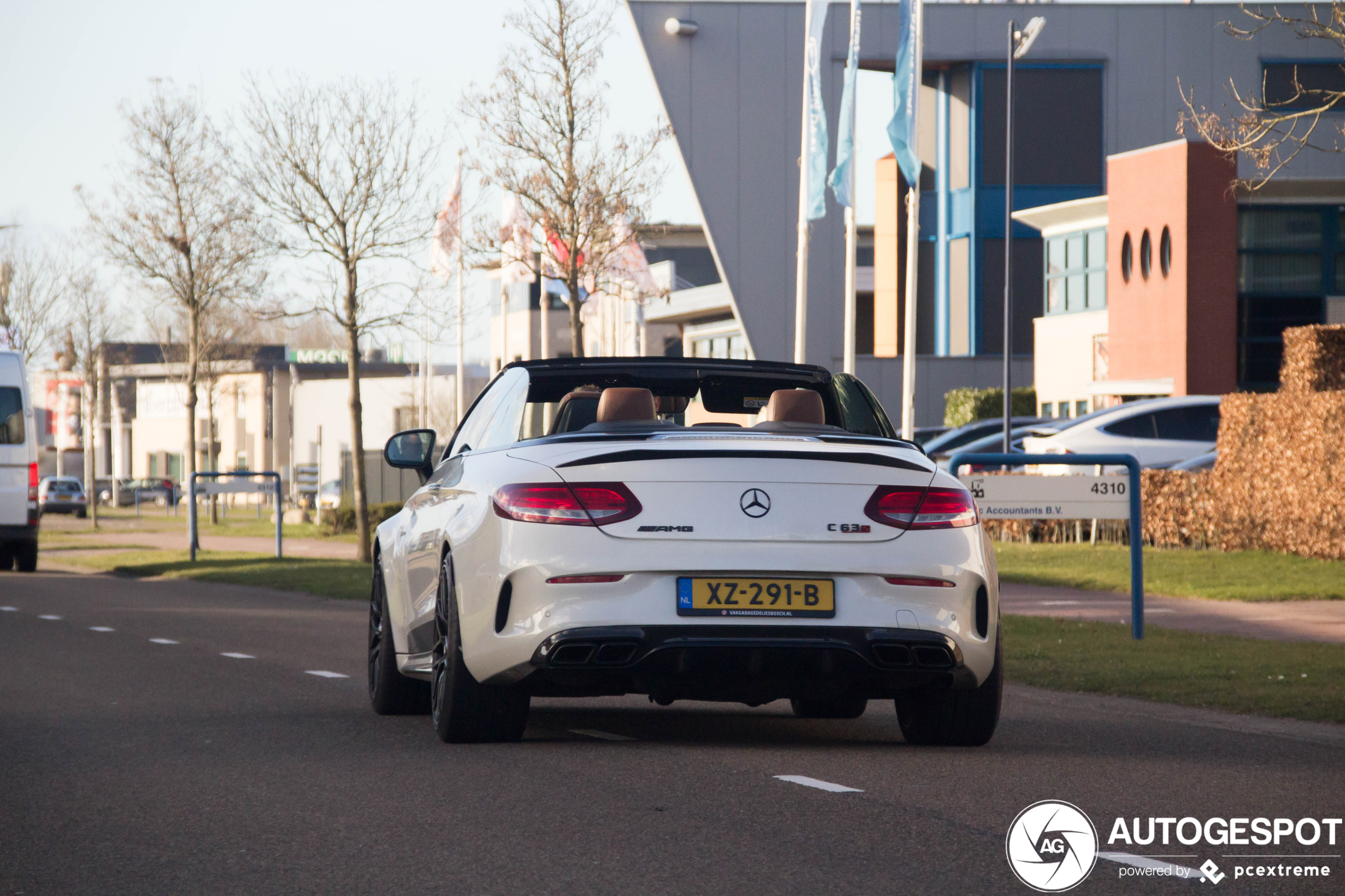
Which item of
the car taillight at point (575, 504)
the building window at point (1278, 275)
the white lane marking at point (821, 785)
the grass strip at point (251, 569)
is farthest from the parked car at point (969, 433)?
the car taillight at point (575, 504)

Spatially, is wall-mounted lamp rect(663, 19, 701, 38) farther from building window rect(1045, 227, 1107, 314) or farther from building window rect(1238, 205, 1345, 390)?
building window rect(1238, 205, 1345, 390)

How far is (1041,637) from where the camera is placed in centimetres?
1363

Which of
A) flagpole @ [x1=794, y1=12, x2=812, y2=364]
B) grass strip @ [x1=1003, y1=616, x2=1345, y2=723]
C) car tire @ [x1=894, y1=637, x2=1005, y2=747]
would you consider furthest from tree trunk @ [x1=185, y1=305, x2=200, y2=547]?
car tire @ [x1=894, y1=637, x2=1005, y2=747]

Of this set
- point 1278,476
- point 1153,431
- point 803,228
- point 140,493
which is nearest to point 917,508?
point 1278,476

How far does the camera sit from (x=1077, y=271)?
139 ft

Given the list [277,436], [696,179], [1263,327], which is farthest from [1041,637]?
[277,436]

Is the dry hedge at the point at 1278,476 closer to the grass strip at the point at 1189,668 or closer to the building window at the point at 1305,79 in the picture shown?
the grass strip at the point at 1189,668

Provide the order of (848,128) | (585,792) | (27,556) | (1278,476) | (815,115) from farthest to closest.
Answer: (815,115) → (848,128) → (27,556) → (1278,476) → (585,792)

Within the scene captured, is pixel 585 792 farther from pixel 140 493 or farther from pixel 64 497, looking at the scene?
pixel 140 493

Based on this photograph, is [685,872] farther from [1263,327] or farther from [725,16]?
[725,16]

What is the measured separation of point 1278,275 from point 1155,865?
36.7m

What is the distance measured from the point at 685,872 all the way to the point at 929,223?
44077 mm

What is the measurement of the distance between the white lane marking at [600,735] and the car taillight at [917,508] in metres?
1.78

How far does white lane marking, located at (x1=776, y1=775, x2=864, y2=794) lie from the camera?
6555 mm
